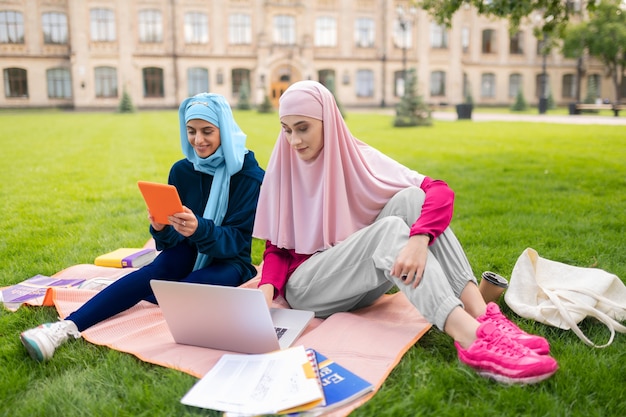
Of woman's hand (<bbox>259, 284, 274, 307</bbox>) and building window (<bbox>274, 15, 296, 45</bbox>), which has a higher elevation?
building window (<bbox>274, 15, 296, 45</bbox>)

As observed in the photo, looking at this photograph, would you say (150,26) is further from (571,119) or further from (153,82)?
(571,119)

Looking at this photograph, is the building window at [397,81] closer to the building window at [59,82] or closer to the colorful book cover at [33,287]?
the building window at [59,82]

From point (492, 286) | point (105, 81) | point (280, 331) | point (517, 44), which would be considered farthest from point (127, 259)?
point (517, 44)

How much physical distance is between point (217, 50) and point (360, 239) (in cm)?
3102

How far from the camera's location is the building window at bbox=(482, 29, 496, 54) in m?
35.4

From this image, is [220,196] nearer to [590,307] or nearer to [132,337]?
[132,337]

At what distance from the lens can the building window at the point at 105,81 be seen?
3084cm

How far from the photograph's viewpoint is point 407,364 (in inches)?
89.4

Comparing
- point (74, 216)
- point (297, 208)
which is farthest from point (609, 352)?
point (74, 216)

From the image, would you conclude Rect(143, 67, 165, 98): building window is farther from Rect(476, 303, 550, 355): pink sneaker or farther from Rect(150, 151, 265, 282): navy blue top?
Rect(476, 303, 550, 355): pink sneaker

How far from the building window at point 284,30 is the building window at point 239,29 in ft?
5.11

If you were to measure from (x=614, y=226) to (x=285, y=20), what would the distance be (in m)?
29.8

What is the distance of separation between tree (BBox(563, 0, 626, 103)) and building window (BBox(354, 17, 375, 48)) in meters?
11.2

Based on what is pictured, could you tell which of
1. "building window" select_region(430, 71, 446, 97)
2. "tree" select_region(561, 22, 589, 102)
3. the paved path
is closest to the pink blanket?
the paved path
